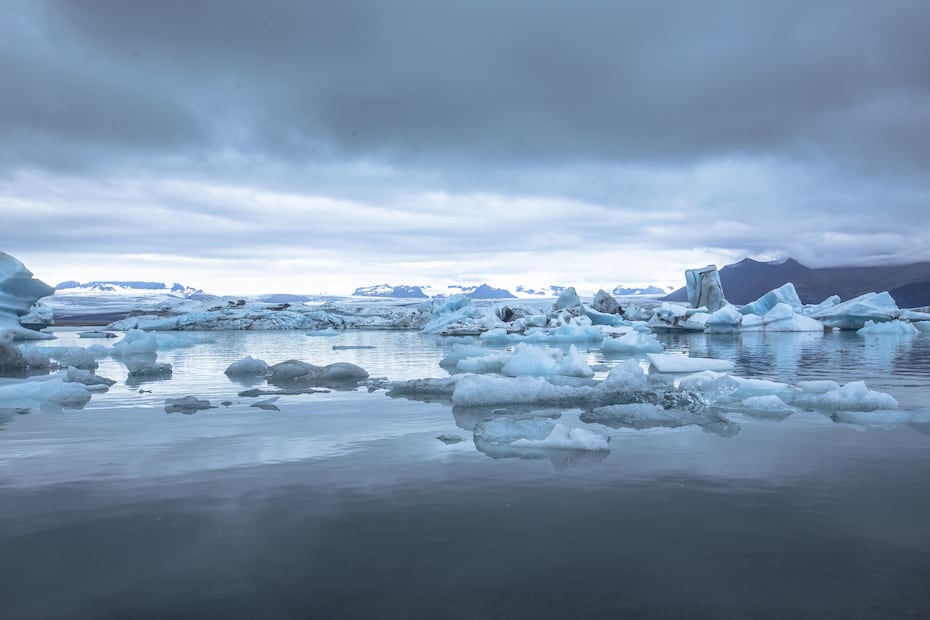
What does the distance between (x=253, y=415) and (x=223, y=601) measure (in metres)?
5.12

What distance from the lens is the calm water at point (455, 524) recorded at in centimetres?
275

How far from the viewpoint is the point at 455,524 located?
3658mm

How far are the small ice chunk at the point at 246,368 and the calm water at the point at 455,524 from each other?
6.05 metres

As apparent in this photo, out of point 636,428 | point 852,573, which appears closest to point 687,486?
point 852,573

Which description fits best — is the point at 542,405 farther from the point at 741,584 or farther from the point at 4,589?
the point at 4,589

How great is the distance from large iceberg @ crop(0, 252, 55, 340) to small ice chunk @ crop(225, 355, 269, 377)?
17096 mm

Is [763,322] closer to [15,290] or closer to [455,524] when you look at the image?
[455,524]

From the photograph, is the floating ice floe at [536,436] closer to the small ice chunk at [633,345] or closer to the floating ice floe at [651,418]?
the floating ice floe at [651,418]

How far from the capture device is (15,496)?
4.26 m

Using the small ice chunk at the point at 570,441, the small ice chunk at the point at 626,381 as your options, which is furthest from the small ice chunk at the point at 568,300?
the small ice chunk at the point at 570,441

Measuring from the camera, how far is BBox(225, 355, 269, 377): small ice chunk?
12.8m

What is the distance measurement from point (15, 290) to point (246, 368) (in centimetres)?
1914

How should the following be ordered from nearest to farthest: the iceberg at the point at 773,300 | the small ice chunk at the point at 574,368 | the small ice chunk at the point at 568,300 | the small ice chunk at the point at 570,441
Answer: the small ice chunk at the point at 570,441, the small ice chunk at the point at 574,368, the iceberg at the point at 773,300, the small ice chunk at the point at 568,300

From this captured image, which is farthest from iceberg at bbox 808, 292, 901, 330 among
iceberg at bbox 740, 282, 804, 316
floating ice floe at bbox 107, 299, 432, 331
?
floating ice floe at bbox 107, 299, 432, 331
